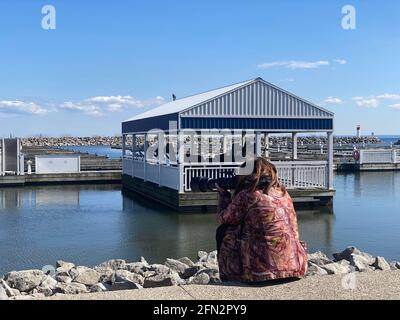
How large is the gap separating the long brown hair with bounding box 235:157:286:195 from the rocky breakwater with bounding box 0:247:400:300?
147cm

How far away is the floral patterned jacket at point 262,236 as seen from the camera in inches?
222

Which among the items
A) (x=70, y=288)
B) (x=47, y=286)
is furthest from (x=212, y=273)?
(x=47, y=286)

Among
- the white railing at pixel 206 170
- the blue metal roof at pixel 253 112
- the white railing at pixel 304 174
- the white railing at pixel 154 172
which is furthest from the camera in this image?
the white railing at pixel 304 174

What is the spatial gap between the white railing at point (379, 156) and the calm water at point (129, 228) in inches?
543

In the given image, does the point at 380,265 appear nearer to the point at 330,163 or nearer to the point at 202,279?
the point at 202,279

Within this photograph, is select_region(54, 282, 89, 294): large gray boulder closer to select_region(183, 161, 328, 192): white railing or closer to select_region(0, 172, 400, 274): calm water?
select_region(0, 172, 400, 274): calm water

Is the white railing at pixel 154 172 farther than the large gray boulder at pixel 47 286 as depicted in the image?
Yes

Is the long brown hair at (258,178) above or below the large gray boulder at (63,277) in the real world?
above

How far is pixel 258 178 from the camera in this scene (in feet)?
A: 18.5

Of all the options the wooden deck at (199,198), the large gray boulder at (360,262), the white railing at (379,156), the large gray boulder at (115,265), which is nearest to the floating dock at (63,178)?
the wooden deck at (199,198)

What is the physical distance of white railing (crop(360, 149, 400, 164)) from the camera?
35.6 metres

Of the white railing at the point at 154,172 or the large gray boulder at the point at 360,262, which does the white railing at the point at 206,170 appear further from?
the large gray boulder at the point at 360,262

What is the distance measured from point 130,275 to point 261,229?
3.15 meters
